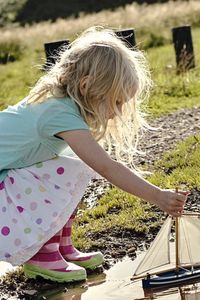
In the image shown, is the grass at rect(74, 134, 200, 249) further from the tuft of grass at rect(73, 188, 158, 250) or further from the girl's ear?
the girl's ear

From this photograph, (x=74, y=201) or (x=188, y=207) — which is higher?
(x=74, y=201)

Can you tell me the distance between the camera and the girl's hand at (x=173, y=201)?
163 inches

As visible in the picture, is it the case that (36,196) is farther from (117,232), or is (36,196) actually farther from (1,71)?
(1,71)

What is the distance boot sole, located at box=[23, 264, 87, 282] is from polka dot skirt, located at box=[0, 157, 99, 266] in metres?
0.12

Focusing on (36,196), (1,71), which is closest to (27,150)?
(36,196)

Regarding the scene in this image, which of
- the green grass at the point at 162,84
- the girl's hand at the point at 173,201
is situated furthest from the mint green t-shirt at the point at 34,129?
the green grass at the point at 162,84

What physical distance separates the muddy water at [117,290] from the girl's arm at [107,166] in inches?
17.0

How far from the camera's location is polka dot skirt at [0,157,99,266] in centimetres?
447

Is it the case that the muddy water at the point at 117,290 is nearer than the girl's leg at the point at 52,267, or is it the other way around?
the muddy water at the point at 117,290

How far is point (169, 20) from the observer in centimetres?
2041

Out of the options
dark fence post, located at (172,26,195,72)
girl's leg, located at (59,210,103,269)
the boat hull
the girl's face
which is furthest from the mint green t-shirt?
dark fence post, located at (172,26,195,72)

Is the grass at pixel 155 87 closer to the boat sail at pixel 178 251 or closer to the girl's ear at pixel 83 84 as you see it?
the boat sail at pixel 178 251

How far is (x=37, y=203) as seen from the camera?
4.49 m

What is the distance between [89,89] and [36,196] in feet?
1.85
